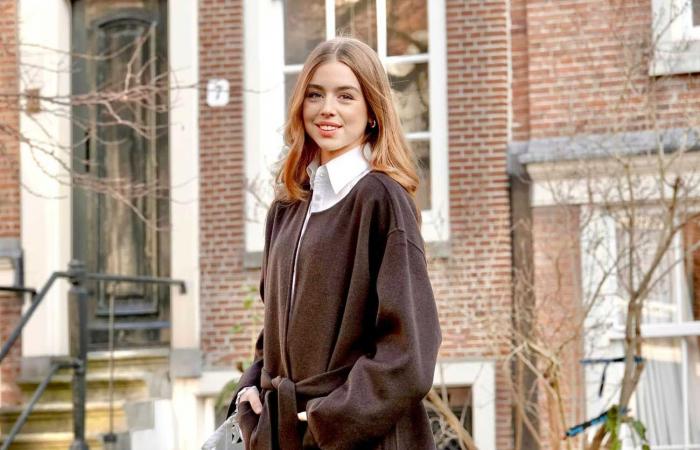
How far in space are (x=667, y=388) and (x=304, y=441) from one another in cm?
618

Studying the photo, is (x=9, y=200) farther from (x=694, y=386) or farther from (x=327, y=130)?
(x=327, y=130)

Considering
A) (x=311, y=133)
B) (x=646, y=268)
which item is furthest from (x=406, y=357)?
(x=646, y=268)

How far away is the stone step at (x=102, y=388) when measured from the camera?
8.95m

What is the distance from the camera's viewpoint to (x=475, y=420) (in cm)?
870

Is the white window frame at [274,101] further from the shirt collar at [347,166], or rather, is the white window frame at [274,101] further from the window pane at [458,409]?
the shirt collar at [347,166]

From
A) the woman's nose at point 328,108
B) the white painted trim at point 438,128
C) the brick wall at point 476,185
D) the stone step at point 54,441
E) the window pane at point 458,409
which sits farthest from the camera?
the white painted trim at point 438,128

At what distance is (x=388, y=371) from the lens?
2.57 meters

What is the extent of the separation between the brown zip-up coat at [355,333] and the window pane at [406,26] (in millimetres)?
6539

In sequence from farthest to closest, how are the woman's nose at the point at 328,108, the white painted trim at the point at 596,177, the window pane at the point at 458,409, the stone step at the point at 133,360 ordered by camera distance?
the stone step at the point at 133,360 < the window pane at the point at 458,409 < the white painted trim at the point at 596,177 < the woman's nose at the point at 328,108

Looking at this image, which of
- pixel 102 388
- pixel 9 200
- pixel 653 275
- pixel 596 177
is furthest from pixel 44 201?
pixel 653 275

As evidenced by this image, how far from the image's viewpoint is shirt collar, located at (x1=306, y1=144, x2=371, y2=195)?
2.78 meters

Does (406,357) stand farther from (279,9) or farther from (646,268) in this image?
(279,9)

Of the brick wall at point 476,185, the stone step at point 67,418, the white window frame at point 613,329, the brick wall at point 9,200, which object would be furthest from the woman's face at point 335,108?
the brick wall at point 9,200

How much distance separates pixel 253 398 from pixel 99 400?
6.34m
